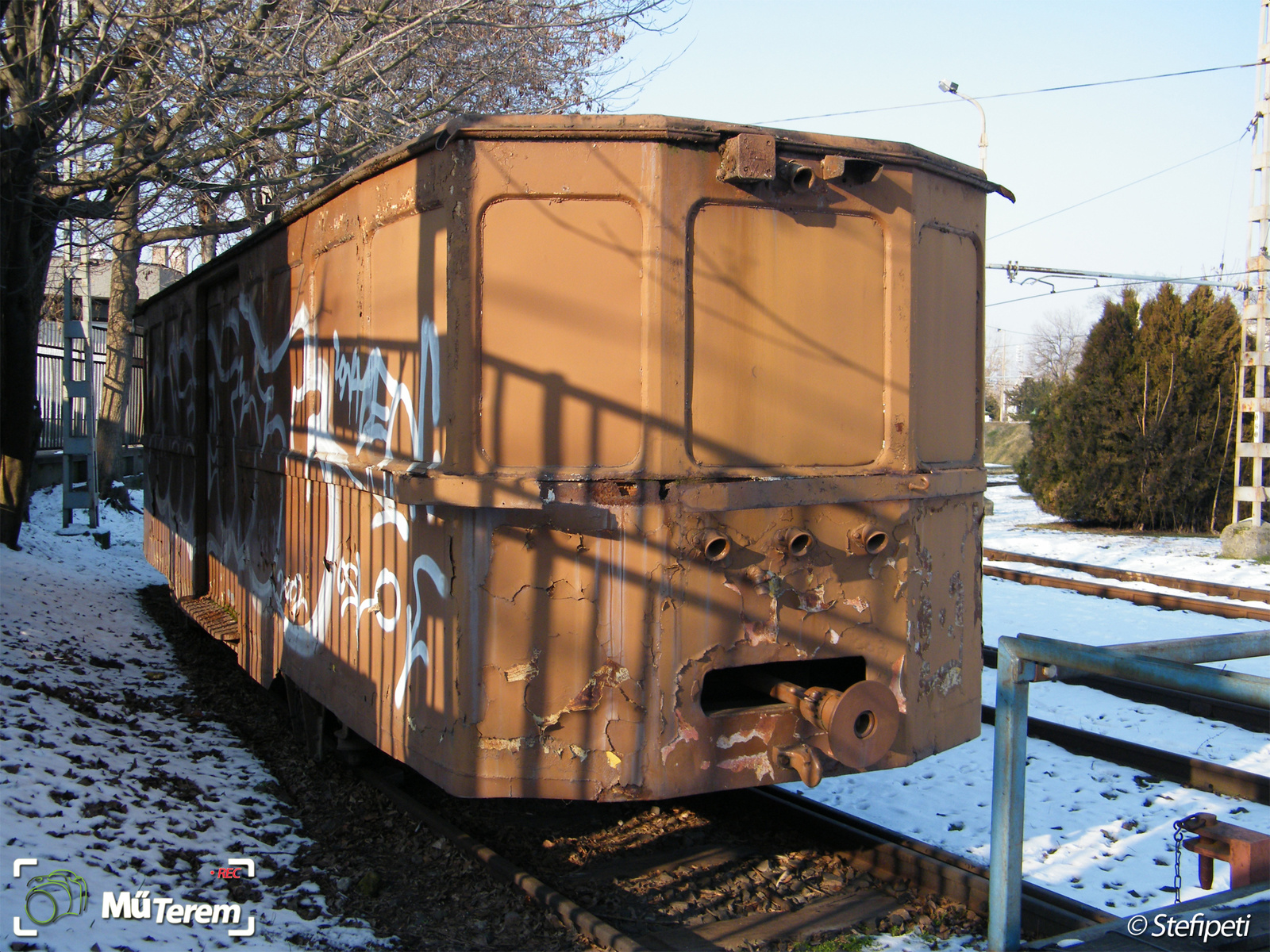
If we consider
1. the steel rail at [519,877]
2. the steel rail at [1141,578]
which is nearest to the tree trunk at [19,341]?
the steel rail at [519,877]

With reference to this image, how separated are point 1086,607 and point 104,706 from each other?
397 inches

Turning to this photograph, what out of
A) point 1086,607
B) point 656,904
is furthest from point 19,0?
point 1086,607

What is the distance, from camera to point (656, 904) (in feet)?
14.5

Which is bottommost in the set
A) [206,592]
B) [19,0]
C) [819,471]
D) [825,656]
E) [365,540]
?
[206,592]

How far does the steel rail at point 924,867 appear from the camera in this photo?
4.09 m

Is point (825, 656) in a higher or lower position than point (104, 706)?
higher

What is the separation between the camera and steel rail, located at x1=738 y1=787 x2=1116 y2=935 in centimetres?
409

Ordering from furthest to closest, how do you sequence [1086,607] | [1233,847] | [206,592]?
[1086,607], [206,592], [1233,847]

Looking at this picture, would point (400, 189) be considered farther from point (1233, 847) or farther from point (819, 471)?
point (1233, 847)

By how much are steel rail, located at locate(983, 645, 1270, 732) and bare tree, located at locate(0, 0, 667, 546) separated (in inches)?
355

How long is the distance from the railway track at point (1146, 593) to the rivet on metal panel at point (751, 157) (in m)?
9.42

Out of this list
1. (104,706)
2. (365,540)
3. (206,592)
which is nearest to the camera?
(365,540)
